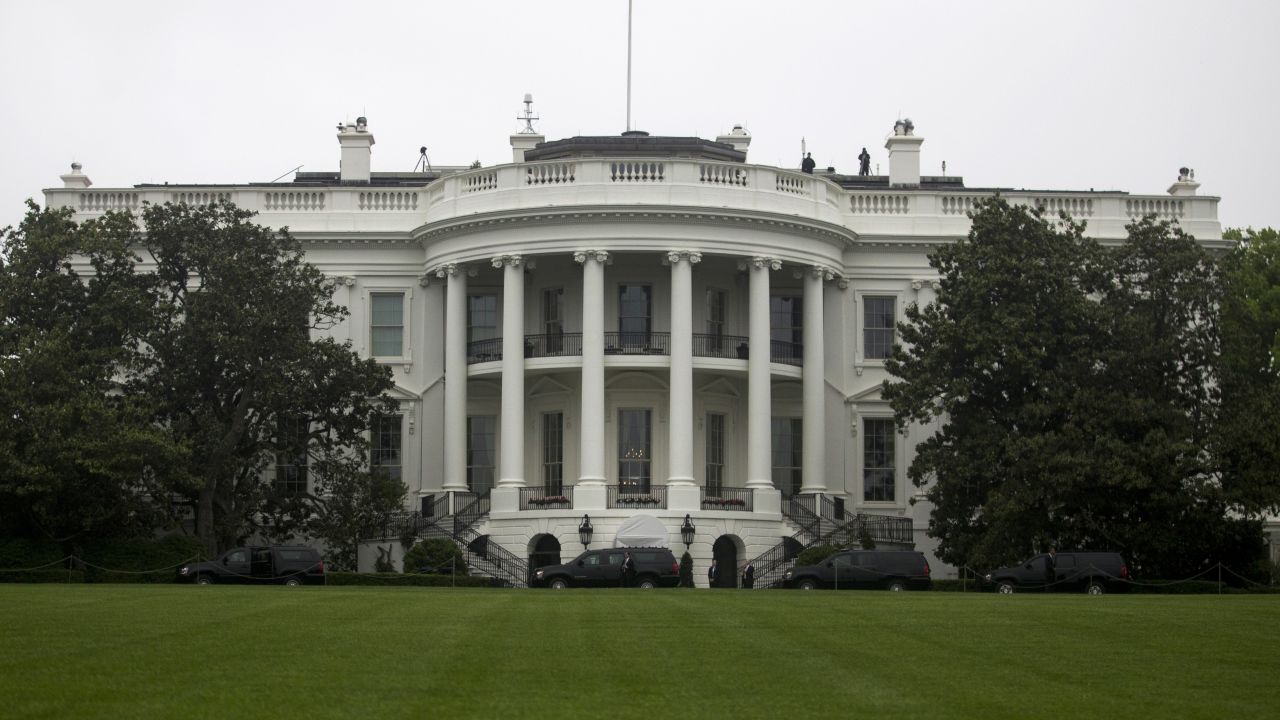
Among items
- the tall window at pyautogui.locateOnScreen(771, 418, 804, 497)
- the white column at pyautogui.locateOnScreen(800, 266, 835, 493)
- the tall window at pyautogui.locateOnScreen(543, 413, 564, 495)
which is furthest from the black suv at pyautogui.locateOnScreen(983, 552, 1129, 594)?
the tall window at pyautogui.locateOnScreen(543, 413, 564, 495)

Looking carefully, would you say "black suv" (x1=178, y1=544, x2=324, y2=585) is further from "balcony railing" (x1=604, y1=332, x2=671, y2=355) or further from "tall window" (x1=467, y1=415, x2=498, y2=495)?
"balcony railing" (x1=604, y1=332, x2=671, y2=355)

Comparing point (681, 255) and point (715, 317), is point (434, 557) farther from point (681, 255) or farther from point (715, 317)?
point (715, 317)

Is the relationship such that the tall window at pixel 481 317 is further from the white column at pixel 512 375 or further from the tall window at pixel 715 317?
the tall window at pixel 715 317

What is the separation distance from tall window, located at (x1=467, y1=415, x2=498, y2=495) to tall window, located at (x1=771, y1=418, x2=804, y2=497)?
8.90 m

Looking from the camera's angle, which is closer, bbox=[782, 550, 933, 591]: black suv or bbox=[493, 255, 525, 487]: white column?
bbox=[782, 550, 933, 591]: black suv

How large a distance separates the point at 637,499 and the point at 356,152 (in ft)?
58.5

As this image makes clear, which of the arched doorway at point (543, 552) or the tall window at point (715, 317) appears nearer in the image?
the arched doorway at point (543, 552)

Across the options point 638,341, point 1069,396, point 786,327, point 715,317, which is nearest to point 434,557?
point 638,341

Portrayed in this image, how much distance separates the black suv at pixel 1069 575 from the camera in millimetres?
42625

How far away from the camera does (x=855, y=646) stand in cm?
2212

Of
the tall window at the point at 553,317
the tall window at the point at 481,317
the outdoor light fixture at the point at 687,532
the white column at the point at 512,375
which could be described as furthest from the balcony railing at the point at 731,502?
the tall window at the point at 481,317

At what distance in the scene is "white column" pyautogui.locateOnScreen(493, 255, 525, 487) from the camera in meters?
52.0

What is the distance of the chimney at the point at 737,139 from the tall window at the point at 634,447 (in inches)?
488

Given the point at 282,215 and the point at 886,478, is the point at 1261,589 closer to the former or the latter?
the point at 886,478
